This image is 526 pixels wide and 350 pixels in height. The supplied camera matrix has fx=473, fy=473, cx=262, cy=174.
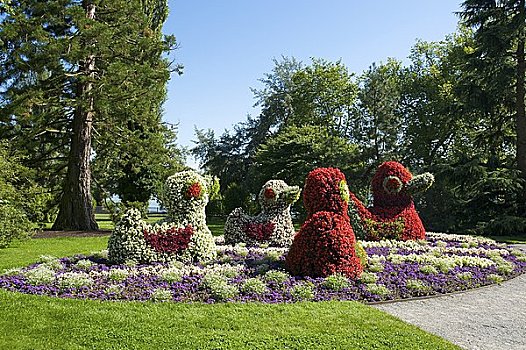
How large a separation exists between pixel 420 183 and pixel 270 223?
4337 mm

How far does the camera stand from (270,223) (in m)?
12.4

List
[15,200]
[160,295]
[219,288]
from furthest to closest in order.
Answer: [15,200] < [219,288] < [160,295]

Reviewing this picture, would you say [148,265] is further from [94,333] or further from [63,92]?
[63,92]

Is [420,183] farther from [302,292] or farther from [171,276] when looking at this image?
[171,276]

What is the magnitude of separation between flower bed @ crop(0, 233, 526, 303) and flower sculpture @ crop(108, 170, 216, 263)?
0.29 m

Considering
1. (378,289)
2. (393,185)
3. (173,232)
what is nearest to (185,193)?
(173,232)

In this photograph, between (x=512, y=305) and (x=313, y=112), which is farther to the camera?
(x=313, y=112)

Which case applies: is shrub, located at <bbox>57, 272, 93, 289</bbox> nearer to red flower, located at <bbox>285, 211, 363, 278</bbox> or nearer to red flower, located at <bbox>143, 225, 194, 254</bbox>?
red flower, located at <bbox>143, 225, 194, 254</bbox>

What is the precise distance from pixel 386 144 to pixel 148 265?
2422cm

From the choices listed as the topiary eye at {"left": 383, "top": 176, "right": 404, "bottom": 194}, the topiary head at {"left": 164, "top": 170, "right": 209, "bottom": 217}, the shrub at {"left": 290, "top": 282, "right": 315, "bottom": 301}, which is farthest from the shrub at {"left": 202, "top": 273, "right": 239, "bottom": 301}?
the topiary eye at {"left": 383, "top": 176, "right": 404, "bottom": 194}

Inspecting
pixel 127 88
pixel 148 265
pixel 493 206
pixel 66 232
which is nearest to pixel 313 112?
pixel 493 206

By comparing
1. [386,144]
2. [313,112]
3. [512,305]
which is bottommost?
[512,305]

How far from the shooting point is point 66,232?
57.0 feet

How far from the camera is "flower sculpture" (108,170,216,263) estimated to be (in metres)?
9.14
